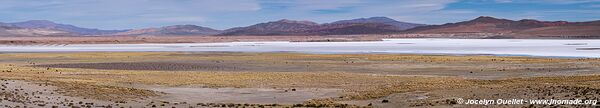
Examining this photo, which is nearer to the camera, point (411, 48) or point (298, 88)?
point (298, 88)

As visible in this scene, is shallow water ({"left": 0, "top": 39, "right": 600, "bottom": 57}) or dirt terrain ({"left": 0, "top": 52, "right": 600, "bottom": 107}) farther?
shallow water ({"left": 0, "top": 39, "right": 600, "bottom": 57})

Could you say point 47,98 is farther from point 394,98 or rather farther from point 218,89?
point 394,98

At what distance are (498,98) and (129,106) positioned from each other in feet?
33.6

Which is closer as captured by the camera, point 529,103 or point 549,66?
point 529,103

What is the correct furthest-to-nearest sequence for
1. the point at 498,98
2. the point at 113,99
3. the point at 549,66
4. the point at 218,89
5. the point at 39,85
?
the point at 549,66, the point at 218,89, the point at 39,85, the point at 113,99, the point at 498,98

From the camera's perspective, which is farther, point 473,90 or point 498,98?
point 473,90

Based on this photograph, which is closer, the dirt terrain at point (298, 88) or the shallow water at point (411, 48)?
the dirt terrain at point (298, 88)

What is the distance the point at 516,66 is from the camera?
42969 mm

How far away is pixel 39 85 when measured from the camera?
977 inches

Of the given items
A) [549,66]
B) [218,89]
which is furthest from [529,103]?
[549,66]

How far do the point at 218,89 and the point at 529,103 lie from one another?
40.8 feet

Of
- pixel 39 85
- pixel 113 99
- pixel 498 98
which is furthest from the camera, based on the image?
pixel 39 85

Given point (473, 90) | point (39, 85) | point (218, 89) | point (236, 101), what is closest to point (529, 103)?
point (473, 90)

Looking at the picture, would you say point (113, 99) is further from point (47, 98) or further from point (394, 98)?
point (394, 98)
